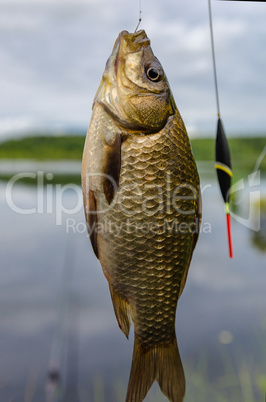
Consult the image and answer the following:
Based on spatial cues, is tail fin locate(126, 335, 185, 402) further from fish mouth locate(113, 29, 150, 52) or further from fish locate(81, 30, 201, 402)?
fish mouth locate(113, 29, 150, 52)

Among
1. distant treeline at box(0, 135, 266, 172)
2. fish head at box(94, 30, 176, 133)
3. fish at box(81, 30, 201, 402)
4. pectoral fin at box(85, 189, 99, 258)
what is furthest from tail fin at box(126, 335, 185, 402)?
distant treeline at box(0, 135, 266, 172)

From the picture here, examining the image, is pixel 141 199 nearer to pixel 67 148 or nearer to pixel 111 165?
pixel 111 165

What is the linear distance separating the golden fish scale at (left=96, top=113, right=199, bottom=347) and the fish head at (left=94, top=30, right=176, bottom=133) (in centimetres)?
4

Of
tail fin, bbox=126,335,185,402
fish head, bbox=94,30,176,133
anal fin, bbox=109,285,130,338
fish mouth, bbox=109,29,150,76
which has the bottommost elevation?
tail fin, bbox=126,335,185,402

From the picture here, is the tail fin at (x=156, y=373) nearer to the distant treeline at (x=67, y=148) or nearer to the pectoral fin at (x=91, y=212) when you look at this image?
the pectoral fin at (x=91, y=212)

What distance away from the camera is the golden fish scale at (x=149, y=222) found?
867 millimetres

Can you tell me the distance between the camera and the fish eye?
0.91 meters

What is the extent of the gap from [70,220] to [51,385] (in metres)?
1.78

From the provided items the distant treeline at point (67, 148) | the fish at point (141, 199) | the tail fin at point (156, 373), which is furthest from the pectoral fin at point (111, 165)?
the distant treeline at point (67, 148)

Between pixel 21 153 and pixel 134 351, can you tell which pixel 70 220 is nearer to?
pixel 134 351

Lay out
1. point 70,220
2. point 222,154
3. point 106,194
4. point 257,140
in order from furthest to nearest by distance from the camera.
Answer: point 257,140 → point 70,220 → point 222,154 → point 106,194

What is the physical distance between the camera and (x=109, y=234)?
0.86m

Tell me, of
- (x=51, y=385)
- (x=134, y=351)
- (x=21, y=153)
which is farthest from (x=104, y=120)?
(x=51, y=385)

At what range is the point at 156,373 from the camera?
929mm
